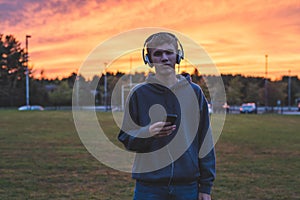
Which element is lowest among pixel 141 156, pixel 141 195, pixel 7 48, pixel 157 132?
pixel 141 195

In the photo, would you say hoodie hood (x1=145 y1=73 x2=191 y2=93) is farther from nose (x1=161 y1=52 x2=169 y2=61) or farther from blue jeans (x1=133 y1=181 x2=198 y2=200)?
blue jeans (x1=133 y1=181 x2=198 y2=200)

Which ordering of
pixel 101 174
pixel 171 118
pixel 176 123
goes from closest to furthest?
pixel 171 118 → pixel 176 123 → pixel 101 174

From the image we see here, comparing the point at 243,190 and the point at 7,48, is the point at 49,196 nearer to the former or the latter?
the point at 243,190

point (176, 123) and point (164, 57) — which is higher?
point (164, 57)

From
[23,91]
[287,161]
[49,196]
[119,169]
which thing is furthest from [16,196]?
[23,91]

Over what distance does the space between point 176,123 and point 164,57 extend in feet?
1.41

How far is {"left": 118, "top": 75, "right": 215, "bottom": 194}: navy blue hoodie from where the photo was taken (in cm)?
265

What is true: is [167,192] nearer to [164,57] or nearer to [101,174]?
[164,57]

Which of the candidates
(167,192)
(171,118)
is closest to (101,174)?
(167,192)

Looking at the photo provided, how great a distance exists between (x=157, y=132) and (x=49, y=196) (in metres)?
5.00

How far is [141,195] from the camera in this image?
271cm

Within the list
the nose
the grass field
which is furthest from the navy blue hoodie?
the grass field

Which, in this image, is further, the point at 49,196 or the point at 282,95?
the point at 282,95

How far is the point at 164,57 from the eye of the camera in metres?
2.64
